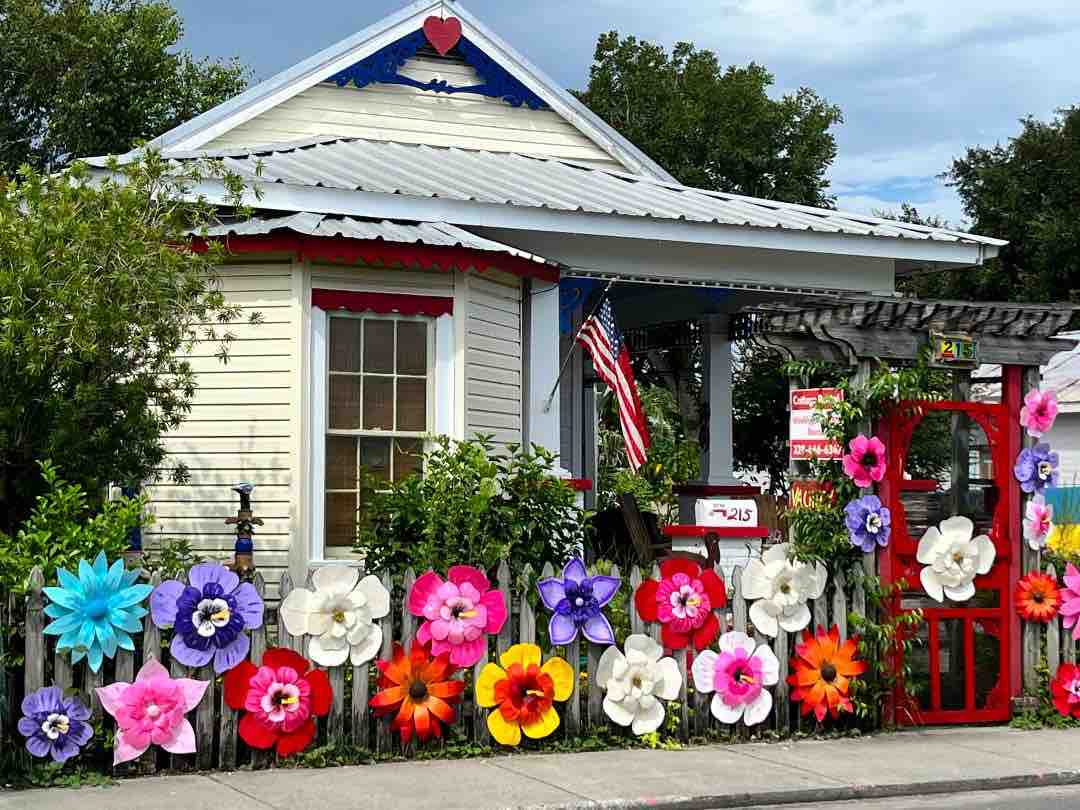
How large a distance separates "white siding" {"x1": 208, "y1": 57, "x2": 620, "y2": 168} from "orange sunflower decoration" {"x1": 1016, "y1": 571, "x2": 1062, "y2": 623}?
794 cm

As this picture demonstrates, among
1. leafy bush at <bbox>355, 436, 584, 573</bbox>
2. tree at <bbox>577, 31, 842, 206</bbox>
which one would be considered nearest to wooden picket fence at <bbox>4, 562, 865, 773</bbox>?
leafy bush at <bbox>355, 436, 584, 573</bbox>

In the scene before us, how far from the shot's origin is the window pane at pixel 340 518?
38.9 ft

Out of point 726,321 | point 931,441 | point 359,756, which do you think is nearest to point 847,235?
point 726,321

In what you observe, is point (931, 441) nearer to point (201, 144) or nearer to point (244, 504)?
point (201, 144)

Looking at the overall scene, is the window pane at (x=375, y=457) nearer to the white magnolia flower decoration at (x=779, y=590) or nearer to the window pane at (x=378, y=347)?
the window pane at (x=378, y=347)

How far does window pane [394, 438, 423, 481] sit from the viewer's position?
1204 cm

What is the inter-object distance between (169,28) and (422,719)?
3190cm

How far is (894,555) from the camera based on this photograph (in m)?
10.0

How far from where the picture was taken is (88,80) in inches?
1451

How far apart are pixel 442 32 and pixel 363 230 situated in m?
4.74

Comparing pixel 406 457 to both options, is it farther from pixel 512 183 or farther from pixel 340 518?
pixel 512 183

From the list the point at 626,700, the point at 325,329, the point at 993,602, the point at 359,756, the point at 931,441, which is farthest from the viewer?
the point at 931,441

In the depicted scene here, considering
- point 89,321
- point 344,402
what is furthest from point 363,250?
point 89,321

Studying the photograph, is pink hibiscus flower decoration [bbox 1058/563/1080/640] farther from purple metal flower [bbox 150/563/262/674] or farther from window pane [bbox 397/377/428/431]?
purple metal flower [bbox 150/563/262/674]
